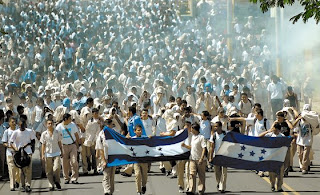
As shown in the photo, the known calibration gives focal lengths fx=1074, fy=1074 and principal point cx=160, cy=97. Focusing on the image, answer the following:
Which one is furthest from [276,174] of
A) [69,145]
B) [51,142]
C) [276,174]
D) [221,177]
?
[51,142]

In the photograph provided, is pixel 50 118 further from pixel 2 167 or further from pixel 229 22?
pixel 229 22

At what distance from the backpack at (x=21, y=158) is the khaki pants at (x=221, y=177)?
12.4ft

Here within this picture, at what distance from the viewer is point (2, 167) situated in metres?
23.5

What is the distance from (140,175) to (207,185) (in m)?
2.01

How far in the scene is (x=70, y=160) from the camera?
74.0 ft

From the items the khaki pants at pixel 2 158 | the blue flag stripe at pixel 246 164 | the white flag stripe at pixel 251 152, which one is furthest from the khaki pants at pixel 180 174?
the khaki pants at pixel 2 158

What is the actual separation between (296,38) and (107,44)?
900 centimetres

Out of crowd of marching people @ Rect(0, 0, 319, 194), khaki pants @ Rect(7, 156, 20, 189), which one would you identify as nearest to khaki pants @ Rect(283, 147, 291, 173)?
crowd of marching people @ Rect(0, 0, 319, 194)

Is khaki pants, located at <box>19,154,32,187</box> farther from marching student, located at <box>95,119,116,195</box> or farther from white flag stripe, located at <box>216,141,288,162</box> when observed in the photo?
white flag stripe, located at <box>216,141,288,162</box>

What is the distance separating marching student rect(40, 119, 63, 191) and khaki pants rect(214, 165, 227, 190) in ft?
10.4

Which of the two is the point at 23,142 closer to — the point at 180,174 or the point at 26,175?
the point at 26,175

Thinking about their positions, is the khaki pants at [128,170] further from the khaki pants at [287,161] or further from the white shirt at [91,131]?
the khaki pants at [287,161]

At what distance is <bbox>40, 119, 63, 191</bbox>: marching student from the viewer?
21422mm

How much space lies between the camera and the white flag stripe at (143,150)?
67.4 feet
